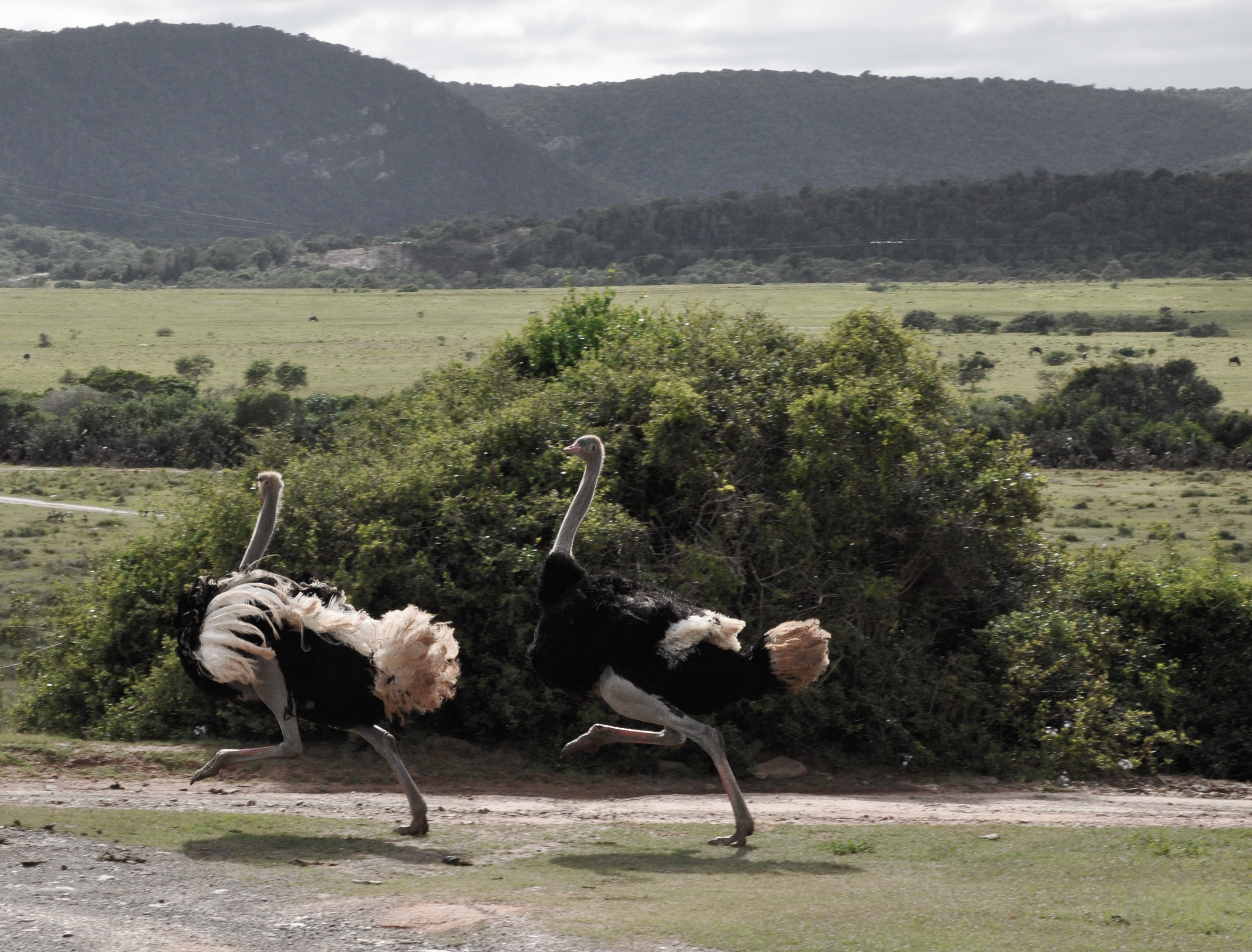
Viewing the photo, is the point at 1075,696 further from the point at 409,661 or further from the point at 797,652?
the point at 409,661

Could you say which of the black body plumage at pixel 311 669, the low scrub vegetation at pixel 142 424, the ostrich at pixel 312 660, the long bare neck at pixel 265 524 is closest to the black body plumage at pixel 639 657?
the ostrich at pixel 312 660

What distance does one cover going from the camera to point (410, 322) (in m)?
86.6

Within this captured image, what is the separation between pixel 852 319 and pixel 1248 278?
10123cm

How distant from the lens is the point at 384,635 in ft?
29.3

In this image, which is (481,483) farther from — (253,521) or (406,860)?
(406,860)

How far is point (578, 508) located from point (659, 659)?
1.30 meters

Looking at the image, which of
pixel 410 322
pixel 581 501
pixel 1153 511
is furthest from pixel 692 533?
pixel 410 322

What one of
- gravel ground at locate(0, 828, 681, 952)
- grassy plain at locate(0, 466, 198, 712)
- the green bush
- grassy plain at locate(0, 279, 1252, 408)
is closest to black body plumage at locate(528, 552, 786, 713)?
gravel ground at locate(0, 828, 681, 952)

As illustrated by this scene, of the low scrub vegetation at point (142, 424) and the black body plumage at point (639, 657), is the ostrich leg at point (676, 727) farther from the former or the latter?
the low scrub vegetation at point (142, 424)

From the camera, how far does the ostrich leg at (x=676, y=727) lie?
8922 millimetres

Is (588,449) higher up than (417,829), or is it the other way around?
(588,449)

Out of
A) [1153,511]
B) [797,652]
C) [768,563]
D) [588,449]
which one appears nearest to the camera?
[797,652]

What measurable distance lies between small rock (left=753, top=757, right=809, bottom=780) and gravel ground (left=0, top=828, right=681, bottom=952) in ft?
18.1

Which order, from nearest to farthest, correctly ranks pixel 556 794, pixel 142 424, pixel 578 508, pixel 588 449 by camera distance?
pixel 578 508 → pixel 588 449 → pixel 556 794 → pixel 142 424
